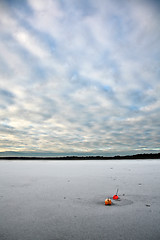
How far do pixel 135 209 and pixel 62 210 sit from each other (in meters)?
1.26

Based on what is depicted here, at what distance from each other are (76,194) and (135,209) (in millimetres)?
1517

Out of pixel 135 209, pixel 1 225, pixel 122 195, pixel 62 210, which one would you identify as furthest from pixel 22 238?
pixel 122 195

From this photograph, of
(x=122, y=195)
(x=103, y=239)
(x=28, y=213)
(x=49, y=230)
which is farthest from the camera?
(x=122, y=195)

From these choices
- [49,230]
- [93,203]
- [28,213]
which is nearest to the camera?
[49,230]

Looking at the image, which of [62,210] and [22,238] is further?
[62,210]

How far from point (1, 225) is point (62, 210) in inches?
38.6

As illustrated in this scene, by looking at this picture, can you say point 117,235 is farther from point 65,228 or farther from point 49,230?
point 49,230

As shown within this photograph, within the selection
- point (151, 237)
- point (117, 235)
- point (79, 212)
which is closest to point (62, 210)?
point (79, 212)

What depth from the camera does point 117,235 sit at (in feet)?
6.72

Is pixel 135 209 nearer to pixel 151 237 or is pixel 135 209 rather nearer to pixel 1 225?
pixel 151 237

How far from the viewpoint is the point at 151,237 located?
1.97 metres

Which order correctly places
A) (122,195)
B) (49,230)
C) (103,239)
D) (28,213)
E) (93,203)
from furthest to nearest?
(122,195) < (93,203) < (28,213) < (49,230) < (103,239)

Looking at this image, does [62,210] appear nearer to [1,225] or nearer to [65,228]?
[65,228]

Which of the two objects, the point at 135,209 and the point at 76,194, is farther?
the point at 76,194
